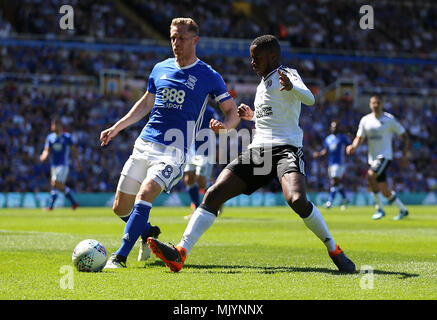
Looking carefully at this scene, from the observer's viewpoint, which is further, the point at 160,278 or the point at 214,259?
the point at 214,259

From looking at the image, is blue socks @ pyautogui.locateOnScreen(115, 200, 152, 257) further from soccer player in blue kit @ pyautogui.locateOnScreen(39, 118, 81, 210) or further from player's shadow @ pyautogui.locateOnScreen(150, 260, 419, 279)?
soccer player in blue kit @ pyautogui.locateOnScreen(39, 118, 81, 210)

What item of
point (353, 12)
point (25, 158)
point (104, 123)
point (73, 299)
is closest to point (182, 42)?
point (73, 299)

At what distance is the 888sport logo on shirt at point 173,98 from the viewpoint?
290 inches

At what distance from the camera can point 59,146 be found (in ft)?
71.8

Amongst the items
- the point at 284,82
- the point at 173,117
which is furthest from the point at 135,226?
the point at 284,82

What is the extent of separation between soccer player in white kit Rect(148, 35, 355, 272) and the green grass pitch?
44cm

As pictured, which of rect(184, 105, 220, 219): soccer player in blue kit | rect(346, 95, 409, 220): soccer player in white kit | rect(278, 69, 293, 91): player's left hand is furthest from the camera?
rect(184, 105, 220, 219): soccer player in blue kit

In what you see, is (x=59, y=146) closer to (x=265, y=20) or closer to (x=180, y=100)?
(x=180, y=100)

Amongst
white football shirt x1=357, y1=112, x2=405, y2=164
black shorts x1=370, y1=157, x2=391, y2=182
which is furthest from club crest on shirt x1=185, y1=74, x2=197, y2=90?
black shorts x1=370, y1=157, x2=391, y2=182

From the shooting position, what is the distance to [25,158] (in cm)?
2788

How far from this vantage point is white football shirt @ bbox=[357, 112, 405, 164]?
16547 millimetres

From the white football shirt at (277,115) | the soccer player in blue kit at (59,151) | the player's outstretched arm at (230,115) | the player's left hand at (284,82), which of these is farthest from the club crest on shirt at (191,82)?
the soccer player in blue kit at (59,151)
